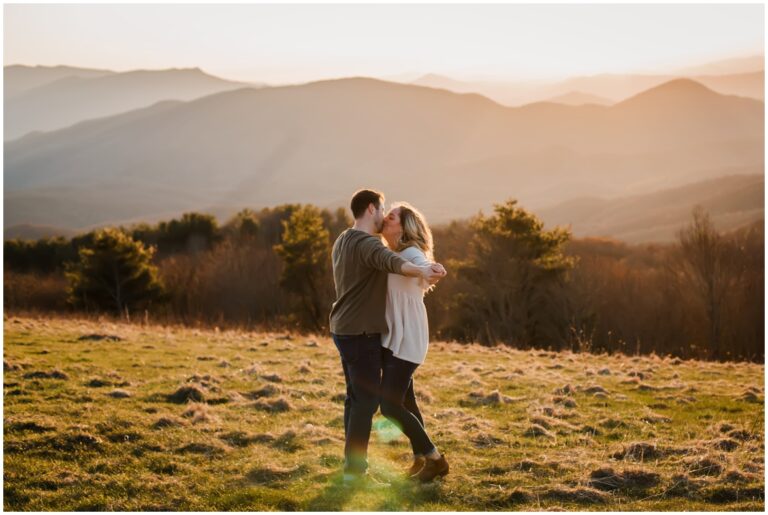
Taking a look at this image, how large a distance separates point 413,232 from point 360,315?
3.13 ft

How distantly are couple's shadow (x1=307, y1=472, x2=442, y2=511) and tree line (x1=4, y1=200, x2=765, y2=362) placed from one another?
25.3 m

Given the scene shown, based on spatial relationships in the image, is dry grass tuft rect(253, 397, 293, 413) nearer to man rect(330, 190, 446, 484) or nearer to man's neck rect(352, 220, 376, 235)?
man rect(330, 190, 446, 484)

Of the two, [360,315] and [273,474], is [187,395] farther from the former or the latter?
[360,315]

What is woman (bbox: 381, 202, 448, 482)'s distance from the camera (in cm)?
693

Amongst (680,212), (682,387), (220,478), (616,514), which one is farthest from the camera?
(680,212)

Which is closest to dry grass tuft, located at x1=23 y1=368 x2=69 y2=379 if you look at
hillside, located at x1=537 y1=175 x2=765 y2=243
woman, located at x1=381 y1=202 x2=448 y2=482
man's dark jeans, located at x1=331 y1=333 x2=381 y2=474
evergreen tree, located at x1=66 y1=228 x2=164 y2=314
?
man's dark jeans, located at x1=331 y1=333 x2=381 y2=474

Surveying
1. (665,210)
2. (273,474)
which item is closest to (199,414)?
(273,474)

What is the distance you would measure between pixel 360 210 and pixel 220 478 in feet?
10.4

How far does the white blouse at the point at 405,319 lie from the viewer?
22.7ft

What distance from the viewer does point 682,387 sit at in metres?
13.0

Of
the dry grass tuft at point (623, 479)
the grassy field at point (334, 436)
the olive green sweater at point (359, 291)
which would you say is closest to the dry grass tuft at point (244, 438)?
the grassy field at point (334, 436)

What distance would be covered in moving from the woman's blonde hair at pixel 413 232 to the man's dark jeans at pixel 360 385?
3.07 feet

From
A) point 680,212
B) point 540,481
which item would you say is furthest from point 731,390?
point 680,212

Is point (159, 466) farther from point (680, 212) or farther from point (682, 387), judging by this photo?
point (680, 212)
